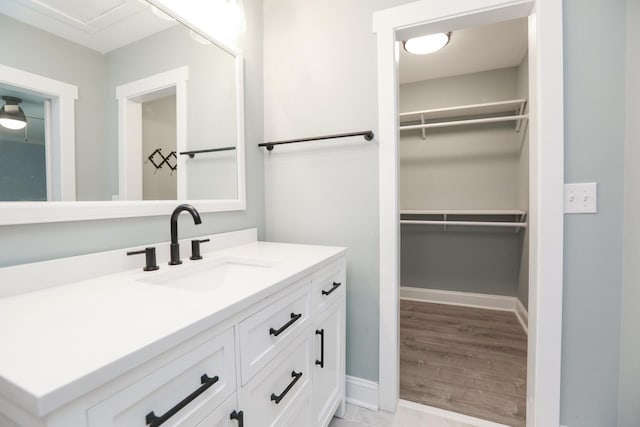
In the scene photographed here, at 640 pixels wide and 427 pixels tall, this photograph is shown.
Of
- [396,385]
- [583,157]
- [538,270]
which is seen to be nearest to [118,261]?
[396,385]

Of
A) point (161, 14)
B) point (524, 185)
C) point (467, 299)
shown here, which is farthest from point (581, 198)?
point (467, 299)

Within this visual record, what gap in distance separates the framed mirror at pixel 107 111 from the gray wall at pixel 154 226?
4 centimetres

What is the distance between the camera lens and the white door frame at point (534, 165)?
1.22m

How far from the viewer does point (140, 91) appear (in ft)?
3.64

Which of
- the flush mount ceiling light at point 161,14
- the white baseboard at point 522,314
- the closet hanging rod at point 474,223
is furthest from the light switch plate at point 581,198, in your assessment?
the flush mount ceiling light at point 161,14

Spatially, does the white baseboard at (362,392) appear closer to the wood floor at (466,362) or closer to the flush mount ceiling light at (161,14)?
the wood floor at (466,362)

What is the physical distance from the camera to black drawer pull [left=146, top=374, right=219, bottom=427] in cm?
52

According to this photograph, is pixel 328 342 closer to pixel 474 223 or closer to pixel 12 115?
pixel 12 115

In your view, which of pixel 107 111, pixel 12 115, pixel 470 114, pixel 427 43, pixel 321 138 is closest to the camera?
pixel 12 115

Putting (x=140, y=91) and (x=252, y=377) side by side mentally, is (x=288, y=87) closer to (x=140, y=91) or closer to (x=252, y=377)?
(x=140, y=91)

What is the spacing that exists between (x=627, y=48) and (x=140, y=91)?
1919 millimetres

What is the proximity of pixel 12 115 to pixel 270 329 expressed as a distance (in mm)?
927

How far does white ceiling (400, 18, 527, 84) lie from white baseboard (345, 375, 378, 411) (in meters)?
2.55

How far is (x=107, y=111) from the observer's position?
1006mm
